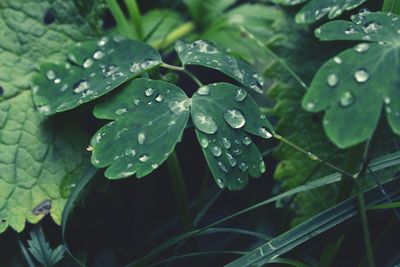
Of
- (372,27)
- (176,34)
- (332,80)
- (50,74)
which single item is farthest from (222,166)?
(176,34)

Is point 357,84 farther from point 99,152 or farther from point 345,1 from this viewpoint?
point 99,152

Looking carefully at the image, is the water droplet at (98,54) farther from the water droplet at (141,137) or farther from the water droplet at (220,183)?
the water droplet at (220,183)

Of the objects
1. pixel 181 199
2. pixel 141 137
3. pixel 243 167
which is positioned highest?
pixel 141 137

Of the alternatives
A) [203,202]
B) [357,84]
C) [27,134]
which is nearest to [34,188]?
[27,134]

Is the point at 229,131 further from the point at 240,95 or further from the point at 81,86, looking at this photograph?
the point at 81,86

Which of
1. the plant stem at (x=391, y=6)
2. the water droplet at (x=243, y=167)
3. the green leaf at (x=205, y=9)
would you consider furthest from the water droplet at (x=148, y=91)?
the green leaf at (x=205, y=9)

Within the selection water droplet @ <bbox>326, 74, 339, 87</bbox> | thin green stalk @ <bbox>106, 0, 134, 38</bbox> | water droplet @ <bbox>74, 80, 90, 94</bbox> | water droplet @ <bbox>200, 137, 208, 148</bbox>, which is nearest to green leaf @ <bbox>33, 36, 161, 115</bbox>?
water droplet @ <bbox>74, 80, 90, 94</bbox>

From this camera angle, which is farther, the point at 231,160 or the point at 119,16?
the point at 119,16
